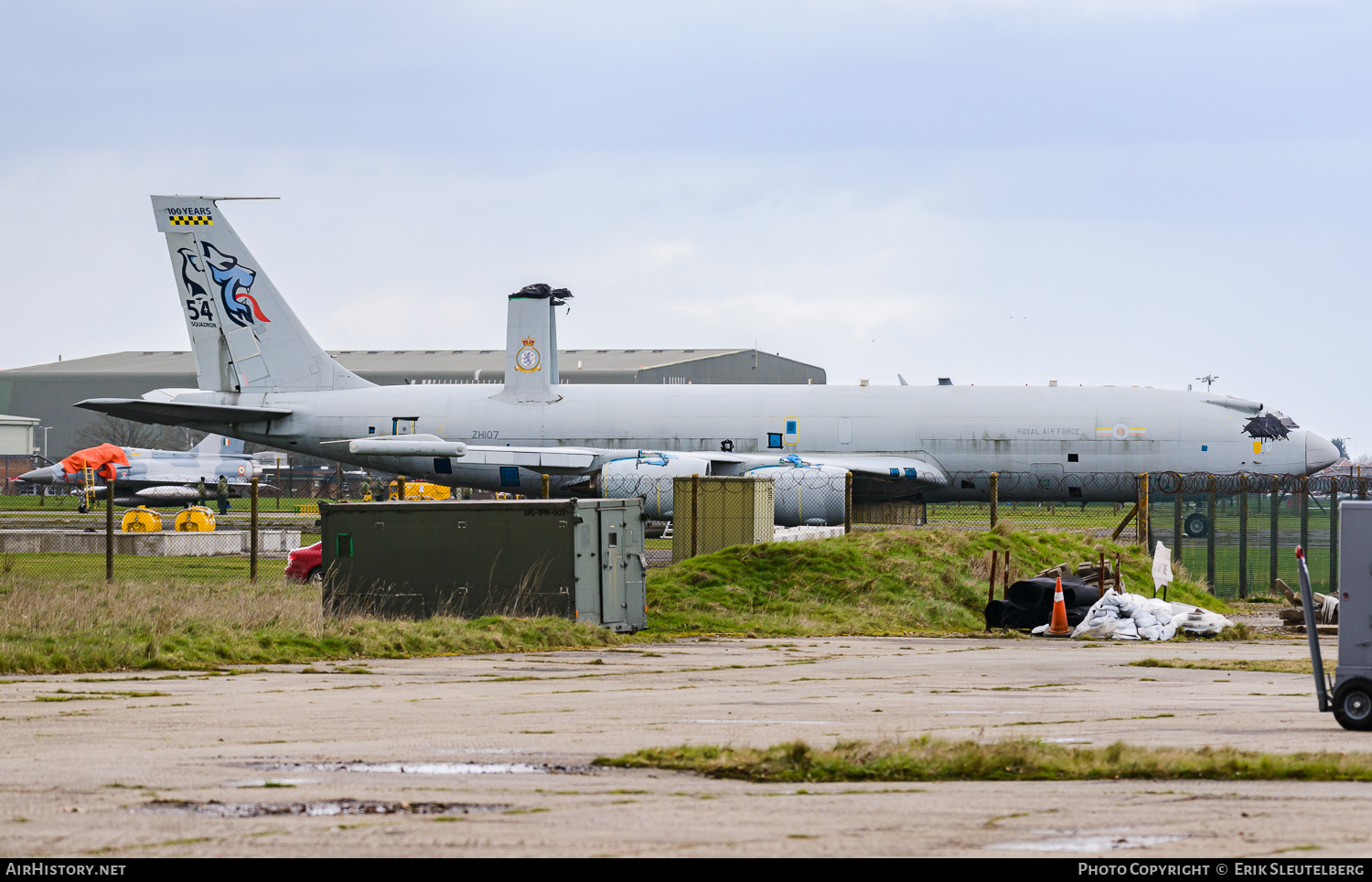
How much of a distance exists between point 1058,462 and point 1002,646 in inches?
818

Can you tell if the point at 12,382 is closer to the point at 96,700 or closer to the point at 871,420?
the point at 871,420

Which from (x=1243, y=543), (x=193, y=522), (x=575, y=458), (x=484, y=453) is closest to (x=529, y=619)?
(x=1243, y=543)

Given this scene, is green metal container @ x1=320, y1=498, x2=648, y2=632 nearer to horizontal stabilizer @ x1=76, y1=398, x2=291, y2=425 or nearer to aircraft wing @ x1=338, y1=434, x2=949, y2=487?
aircraft wing @ x1=338, y1=434, x2=949, y2=487

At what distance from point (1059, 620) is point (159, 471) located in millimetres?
54321

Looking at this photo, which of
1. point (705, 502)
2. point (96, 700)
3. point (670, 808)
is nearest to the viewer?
point (670, 808)

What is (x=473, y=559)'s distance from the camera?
17234 mm

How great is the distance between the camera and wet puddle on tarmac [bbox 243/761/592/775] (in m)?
7.50

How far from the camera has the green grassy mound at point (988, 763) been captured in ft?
24.1

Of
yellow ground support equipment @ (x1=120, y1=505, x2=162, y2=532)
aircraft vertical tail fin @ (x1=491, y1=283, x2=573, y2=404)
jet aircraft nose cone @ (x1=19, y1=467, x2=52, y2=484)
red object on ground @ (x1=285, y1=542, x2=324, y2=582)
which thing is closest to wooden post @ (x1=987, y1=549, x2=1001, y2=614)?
red object on ground @ (x1=285, y1=542, x2=324, y2=582)

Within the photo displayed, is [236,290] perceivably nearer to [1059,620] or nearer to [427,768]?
[1059,620]

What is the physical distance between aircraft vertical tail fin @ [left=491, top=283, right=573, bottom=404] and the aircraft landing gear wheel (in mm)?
31956

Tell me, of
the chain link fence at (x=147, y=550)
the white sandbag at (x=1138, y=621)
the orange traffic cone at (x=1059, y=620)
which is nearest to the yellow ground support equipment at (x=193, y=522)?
the chain link fence at (x=147, y=550)
